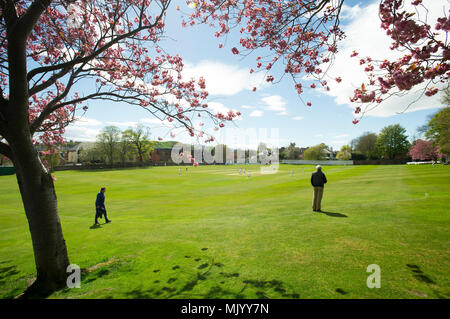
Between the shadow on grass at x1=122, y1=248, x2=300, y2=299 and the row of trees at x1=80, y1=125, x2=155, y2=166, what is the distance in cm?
8738

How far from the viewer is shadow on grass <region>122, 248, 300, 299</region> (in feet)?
13.1

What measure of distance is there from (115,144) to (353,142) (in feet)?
373

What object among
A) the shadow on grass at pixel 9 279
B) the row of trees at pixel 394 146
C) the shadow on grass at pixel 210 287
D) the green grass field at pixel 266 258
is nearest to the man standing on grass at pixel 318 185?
the green grass field at pixel 266 258

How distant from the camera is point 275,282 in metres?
4.33

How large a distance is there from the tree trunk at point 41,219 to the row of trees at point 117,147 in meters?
85.6

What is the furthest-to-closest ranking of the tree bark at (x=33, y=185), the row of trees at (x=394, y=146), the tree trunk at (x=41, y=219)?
1. the row of trees at (x=394, y=146)
2. the tree trunk at (x=41, y=219)
3. the tree bark at (x=33, y=185)

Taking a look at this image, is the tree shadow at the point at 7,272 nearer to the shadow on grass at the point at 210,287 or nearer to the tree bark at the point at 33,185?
the tree bark at the point at 33,185

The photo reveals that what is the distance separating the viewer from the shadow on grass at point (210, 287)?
13.1 ft

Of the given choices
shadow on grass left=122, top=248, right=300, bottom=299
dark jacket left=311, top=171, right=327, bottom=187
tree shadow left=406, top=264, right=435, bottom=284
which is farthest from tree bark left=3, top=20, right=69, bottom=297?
dark jacket left=311, top=171, right=327, bottom=187

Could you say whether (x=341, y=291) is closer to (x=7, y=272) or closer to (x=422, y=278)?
(x=422, y=278)

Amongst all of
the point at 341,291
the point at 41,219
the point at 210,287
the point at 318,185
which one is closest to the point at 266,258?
the point at 210,287

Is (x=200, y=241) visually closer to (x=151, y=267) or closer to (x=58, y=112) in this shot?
(x=151, y=267)

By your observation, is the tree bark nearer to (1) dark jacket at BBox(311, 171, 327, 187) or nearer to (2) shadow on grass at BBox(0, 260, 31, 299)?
(2) shadow on grass at BBox(0, 260, 31, 299)
